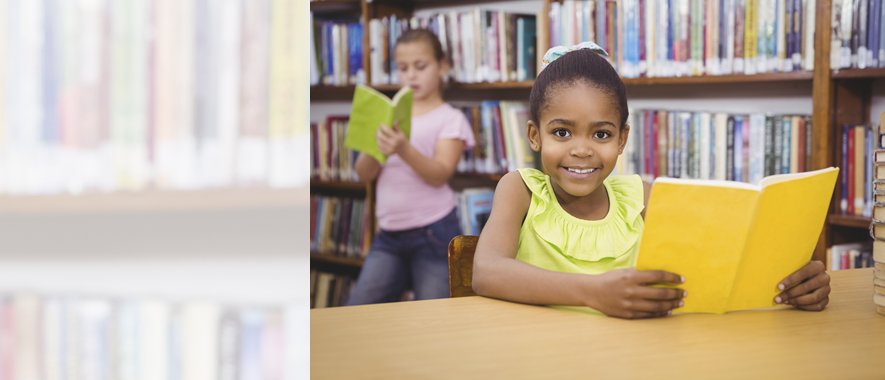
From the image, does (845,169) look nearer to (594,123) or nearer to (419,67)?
(594,123)

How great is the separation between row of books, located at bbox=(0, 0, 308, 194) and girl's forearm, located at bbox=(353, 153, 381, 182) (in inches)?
70.6

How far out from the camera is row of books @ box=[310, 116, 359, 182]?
3.08m

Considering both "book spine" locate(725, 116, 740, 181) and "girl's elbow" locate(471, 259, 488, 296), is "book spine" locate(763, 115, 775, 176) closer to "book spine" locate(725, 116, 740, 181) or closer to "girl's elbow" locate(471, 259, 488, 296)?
"book spine" locate(725, 116, 740, 181)

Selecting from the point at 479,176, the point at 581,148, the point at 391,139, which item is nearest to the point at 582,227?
the point at 581,148

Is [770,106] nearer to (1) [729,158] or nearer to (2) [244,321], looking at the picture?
(1) [729,158]

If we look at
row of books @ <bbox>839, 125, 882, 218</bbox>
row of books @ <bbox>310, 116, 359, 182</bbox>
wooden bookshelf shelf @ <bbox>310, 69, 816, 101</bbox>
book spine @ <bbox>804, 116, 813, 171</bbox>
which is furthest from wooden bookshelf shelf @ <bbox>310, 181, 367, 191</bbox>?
row of books @ <bbox>839, 125, 882, 218</bbox>

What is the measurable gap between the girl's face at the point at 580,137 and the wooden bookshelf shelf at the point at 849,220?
3.89 ft

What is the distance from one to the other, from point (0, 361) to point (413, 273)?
172cm

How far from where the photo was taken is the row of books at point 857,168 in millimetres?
1957

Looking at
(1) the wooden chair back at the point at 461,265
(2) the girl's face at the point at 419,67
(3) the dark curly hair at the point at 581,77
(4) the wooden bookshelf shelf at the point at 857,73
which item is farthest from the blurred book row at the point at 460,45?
(1) the wooden chair back at the point at 461,265

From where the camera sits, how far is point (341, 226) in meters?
3.17

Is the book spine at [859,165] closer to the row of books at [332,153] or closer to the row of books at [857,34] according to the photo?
the row of books at [857,34]

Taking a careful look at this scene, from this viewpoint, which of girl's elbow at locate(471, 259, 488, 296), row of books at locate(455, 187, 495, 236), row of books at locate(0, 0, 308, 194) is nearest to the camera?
row of books at locate(0, 0, 308, 194)

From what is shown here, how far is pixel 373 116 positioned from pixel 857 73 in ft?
4.73
